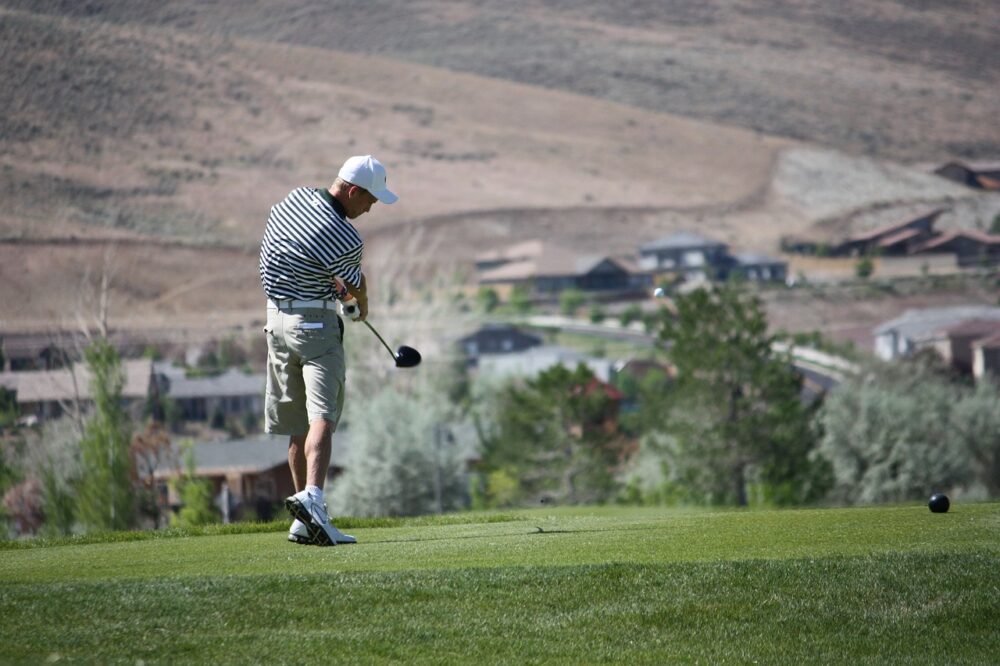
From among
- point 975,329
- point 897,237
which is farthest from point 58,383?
point 897,237

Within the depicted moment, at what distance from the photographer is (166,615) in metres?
6.80

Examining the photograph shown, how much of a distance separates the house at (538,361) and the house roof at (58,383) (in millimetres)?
25228

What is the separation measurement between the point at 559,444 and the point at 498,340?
207 ft

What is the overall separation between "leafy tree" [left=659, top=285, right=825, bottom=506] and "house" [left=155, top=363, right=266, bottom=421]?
49107mm

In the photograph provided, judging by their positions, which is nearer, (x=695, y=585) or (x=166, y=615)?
(x=166, y=615)

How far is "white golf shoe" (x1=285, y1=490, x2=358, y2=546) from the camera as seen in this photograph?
867 cm

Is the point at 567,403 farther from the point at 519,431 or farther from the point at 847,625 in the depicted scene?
the point at 847,625

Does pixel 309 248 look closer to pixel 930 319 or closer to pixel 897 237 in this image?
pixel 930 319

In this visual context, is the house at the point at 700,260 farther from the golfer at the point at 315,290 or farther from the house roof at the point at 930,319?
the golfer at the point at 315,290

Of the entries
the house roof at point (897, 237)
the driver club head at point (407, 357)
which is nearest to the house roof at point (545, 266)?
the house roof at point (897, 237)

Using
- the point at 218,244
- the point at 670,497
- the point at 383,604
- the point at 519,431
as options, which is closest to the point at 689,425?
→ the point at 670,497

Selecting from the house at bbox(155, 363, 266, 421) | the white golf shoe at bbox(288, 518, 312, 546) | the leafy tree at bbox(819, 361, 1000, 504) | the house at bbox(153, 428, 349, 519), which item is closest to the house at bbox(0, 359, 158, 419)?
the house at bbox(155, 363, 266, 421)

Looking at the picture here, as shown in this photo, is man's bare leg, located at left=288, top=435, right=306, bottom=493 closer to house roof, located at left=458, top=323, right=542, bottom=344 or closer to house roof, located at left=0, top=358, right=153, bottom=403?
house roof, located at left=0, top=358, right=153, bottom=403

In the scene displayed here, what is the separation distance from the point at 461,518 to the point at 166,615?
181 inches
